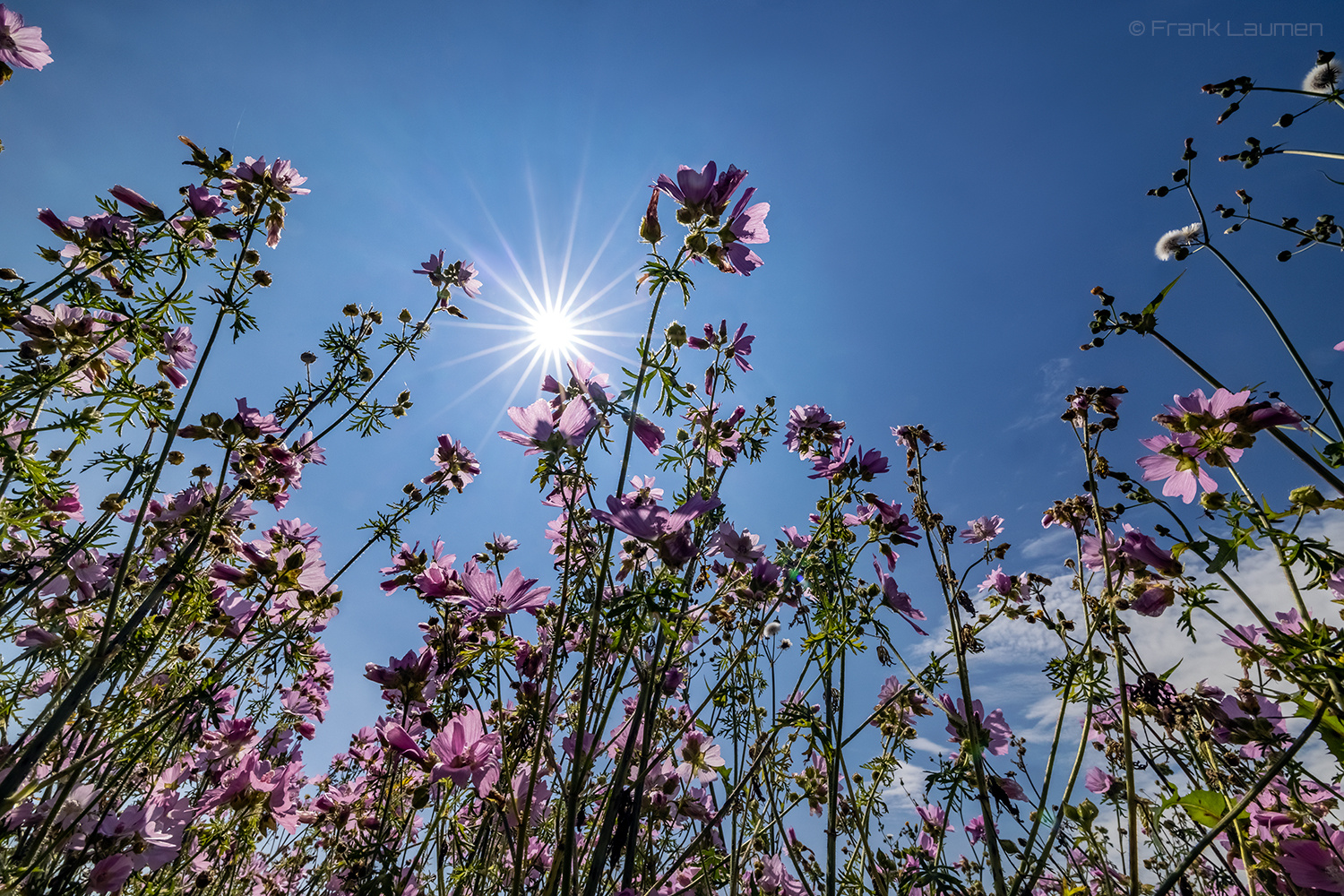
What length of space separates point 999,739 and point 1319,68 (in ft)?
7.97

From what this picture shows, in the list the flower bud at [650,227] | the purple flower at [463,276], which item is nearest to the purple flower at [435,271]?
the purple flower at [463,276]

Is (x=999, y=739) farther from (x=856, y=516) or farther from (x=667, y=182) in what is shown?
(x=667, y=182)

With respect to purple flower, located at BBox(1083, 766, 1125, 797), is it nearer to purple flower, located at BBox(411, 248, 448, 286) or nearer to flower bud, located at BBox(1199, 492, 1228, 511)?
flower bud, located at BBox(1199, 492, 1228, 511)

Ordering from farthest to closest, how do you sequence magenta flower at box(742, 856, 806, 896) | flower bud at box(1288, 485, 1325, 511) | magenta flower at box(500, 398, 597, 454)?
magenta flower at box(742, 856, 806, 896), magenta flower at box(500, 398, 597, 454), flower bud at box(1288, 485, 1325, 511)

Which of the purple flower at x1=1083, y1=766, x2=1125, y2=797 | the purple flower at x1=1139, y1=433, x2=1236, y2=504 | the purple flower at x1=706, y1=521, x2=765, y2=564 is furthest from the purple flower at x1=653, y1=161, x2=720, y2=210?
the purple flower at x1=1083, y1=766, x2=1125, y2=797

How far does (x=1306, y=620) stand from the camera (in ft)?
3.82

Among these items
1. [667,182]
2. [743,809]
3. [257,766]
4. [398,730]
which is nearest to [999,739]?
[743,809]

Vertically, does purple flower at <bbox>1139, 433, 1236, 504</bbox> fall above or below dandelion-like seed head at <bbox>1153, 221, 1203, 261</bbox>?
below

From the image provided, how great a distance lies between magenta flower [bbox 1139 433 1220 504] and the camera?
1.46 meters

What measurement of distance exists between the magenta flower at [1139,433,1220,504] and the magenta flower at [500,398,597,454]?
1522mm

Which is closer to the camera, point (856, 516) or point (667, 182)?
point (667, 182)

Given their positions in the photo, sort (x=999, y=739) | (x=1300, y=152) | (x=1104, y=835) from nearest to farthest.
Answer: (x=1300, y=152)
(x=999, y=739)
(x=1104, y=835)

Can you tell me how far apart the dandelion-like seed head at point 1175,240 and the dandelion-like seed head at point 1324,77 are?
355 millimetres

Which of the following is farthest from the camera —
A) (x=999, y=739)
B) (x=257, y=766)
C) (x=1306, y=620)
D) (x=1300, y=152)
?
(x=999, y=739)
